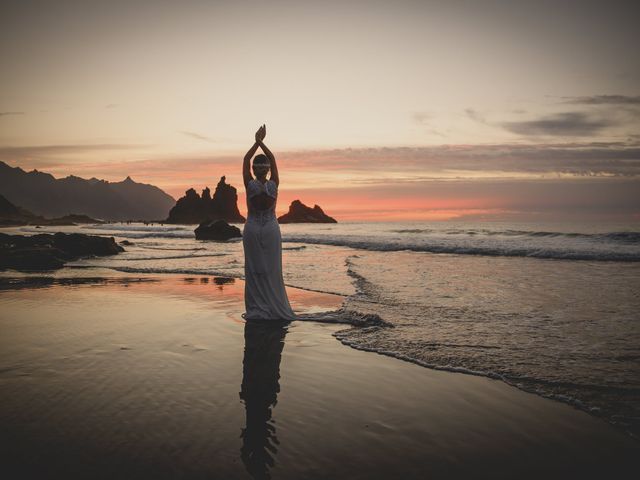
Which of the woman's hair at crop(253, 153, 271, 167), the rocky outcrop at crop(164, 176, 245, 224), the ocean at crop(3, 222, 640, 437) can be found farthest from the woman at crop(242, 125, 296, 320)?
the rocky outcrop at crop(164, 176, 245, 224)

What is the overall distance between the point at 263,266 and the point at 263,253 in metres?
0.24

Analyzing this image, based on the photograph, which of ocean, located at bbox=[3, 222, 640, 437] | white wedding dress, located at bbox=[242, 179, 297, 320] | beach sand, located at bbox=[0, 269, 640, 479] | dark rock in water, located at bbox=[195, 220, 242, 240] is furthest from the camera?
dark rock in water, located at bbox=[195, 220, 242, 240]

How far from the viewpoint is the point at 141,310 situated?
859 centimetres

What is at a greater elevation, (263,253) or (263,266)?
(263,253)

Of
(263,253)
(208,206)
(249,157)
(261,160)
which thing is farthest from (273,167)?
(208,206)

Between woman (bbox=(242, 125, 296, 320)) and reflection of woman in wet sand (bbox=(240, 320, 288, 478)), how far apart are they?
1.56 feet

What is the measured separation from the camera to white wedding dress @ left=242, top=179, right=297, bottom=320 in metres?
8.03

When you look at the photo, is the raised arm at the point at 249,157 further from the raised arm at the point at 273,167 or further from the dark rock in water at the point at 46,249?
the dark rock in water at the point at 46,249

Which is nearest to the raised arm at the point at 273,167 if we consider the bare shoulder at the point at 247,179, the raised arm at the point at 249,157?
the raised arm at the point at 249,157

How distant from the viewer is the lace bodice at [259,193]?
7.72 metres

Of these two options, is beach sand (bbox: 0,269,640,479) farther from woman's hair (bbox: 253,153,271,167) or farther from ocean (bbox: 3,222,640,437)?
woman's hair (bbox: 253,153,271,167)

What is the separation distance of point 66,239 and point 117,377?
70.4 ft

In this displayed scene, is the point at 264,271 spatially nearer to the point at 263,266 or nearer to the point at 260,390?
the point at 263,266

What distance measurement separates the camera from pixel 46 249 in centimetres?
1798
